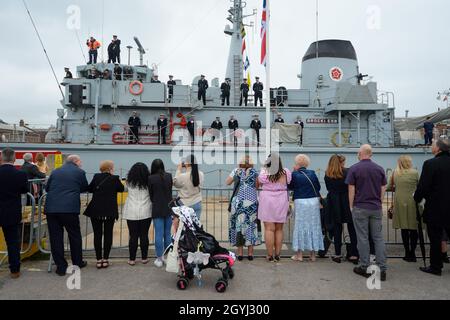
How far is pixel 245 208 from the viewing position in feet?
16.0

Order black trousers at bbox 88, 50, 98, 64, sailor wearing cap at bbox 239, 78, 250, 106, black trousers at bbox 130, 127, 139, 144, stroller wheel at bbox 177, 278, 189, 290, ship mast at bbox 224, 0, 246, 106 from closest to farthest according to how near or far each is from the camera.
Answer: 1. stroller wheel at bbox 177, 278, 189, 290
2. black trousers at bbox 130, 127, 139, 144
3. sailor wearing cap at bbox 239, 78, 250, 106
4. black trousers at bbox 88, 50, 98, 64
5. ship mast at bbox 224, 0, 246, 106

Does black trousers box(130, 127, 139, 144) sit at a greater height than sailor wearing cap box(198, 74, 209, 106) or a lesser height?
lesser

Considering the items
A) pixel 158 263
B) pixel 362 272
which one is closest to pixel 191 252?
pixel 158 263

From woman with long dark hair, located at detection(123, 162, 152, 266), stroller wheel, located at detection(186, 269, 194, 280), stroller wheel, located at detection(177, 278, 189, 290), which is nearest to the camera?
stroller wheel, located at detection(177, 278, 189, 290)

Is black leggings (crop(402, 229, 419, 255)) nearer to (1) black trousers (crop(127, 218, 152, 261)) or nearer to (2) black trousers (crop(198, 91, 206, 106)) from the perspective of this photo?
(1) black trousers (crop(127, 218, 152, 261))

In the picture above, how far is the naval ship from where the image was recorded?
1284 cm

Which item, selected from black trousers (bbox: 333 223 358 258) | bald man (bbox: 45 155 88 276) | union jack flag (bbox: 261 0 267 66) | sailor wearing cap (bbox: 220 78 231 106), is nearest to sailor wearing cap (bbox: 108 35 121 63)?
sailor wearing cap (bbox: 220 78 231 106)

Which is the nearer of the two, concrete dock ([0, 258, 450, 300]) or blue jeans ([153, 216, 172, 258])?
concrete dock ([0, 258, 450, 300])

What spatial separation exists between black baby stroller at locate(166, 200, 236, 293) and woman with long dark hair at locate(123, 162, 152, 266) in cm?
101

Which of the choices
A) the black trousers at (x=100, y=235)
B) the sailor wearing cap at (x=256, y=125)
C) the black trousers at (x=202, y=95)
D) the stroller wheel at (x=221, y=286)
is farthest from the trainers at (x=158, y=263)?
the black trousers at (x=202, y=95)

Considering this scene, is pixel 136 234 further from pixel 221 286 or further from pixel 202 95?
pixel 202 95

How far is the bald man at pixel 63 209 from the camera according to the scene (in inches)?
172
